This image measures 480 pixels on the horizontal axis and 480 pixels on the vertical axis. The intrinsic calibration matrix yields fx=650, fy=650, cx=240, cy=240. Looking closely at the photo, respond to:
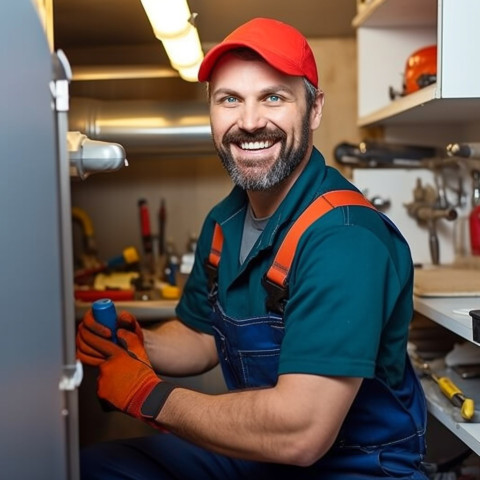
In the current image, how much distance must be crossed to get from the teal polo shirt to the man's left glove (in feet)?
0.67

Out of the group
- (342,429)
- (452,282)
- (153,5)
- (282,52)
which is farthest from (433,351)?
(153,5)

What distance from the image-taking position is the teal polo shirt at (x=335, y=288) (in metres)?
0.97

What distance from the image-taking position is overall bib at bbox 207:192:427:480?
44.5 inches

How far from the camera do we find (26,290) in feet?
2.16

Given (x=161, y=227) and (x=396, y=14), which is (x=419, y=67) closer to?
(x=396, y=14)

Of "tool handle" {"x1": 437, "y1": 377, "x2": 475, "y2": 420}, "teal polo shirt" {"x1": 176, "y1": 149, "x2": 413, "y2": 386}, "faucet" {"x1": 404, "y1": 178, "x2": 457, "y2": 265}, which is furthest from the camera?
"faucet" {"x1": 404, "y1": 178, "x2": 457, "y2": 265}

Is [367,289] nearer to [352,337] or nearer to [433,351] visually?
[352,337]

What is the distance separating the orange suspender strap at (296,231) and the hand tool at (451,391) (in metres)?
0.42

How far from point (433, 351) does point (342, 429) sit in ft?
1.96

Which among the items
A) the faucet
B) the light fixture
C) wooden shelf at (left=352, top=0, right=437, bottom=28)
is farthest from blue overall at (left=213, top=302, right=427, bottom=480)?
wooden shelf at (left=352, top=0, right=437, bottom=28)

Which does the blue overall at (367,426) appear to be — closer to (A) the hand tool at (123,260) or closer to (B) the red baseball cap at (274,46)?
(B) the red baseball cap at (274,46)

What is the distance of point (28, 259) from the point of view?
0.66 metres

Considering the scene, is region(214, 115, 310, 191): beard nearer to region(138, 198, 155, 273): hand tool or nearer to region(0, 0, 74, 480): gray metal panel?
region(0, 0, 74, 480): gray metal panel

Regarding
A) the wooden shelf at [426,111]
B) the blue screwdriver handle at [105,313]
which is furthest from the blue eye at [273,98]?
the blue screwdriver handle at [105,313]
